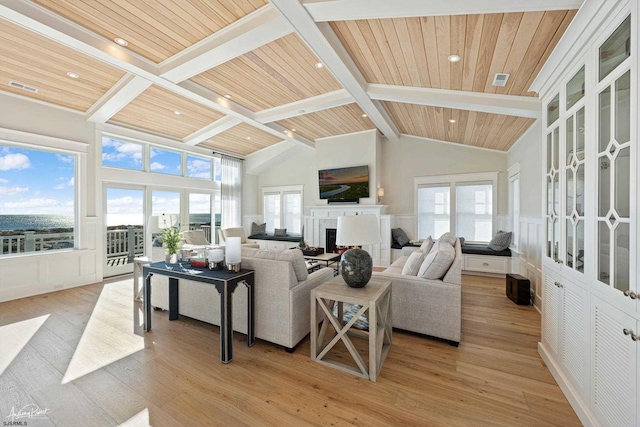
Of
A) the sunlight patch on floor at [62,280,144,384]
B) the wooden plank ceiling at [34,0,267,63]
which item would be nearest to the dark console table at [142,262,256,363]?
the sunlight patch on floor at [62,280,144,384]

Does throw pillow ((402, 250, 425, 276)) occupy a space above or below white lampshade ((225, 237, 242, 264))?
below

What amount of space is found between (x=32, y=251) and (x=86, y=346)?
9.98 feet

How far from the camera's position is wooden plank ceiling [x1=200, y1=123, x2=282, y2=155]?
6.21 metres

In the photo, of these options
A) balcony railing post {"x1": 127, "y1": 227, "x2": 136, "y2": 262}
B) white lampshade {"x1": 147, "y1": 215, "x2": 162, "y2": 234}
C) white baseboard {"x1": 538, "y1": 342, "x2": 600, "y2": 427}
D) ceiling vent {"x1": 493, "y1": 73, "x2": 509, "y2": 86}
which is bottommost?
white baseboard {"x1": 538, "y1": 342, "x2": 600, "y2": 427}

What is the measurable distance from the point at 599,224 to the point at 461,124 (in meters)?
3.53

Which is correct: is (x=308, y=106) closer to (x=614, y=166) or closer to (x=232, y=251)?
(x=232, y=251)

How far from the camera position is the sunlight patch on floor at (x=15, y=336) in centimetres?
235

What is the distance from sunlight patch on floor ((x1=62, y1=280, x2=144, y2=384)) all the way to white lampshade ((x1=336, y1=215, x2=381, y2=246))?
222 centimetres

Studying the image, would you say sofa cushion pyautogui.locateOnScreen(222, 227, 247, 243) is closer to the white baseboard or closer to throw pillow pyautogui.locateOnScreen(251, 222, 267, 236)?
throw pillow pyautogui.locateOnScreen(251, 222, 267, 236)

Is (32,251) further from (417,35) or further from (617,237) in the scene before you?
(617,237)

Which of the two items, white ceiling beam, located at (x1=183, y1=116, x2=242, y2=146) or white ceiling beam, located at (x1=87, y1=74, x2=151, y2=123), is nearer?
white ceiling beam, located at (x1=87, y1=74, x2=151, y2=123)

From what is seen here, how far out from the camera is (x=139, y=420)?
1.66 meters

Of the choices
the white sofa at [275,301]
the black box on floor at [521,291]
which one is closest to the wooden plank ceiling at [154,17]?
the white sofa at [275,301]

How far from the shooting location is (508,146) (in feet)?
16.9
